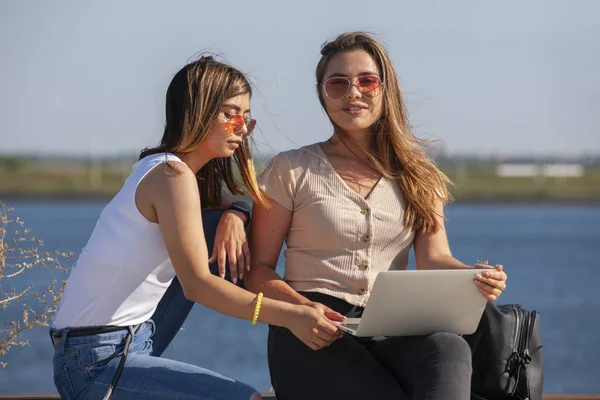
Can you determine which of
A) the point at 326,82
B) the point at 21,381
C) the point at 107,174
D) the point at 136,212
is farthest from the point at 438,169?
the point at 107,174

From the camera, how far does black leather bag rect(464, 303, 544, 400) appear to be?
290 centimetres

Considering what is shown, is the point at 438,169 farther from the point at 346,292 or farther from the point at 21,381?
the point at 21,381

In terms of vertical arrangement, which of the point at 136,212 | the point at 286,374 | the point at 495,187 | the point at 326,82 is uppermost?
the point at 326,82

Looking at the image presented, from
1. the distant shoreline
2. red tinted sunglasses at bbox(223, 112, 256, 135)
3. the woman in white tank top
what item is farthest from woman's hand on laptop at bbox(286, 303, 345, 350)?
the distant shoreline

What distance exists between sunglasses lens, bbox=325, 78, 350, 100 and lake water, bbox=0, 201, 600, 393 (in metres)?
2.40

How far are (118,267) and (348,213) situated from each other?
29.9 inches

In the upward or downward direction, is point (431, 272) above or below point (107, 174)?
above

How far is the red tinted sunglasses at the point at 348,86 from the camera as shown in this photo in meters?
3.15

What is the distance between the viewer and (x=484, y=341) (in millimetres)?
2918

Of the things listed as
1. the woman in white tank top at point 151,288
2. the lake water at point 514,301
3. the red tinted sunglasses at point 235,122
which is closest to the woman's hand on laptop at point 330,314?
the woman in white tank top at point 151,288

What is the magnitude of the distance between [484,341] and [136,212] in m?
1.02

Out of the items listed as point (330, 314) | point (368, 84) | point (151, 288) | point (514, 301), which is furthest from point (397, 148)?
point (514, 301)

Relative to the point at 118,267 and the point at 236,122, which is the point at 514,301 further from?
the point at 118,267

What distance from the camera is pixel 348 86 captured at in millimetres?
3152
